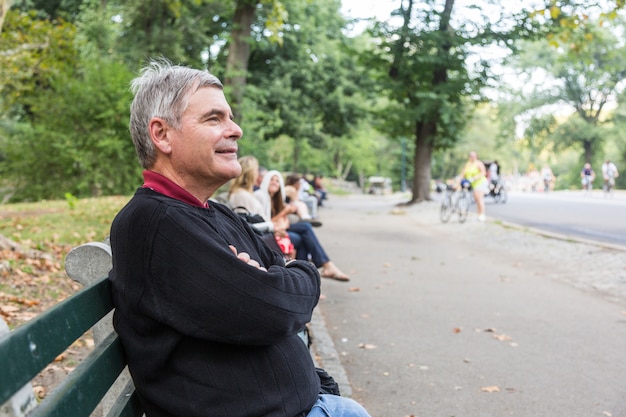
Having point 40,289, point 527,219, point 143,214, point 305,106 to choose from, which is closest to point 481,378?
point 143,214

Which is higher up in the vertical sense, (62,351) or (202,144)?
(202,144)

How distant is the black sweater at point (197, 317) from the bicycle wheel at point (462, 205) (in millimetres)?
17921

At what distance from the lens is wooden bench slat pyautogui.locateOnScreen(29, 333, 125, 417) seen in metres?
1.49

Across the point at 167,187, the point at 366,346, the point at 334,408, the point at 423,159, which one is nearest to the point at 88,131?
the point at 423,159

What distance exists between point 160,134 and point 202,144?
136 millimetres

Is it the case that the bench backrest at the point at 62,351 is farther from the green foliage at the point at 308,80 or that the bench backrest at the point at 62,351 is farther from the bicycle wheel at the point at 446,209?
the green foliage at the point at 308,80

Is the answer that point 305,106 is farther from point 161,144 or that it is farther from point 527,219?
point 161,144

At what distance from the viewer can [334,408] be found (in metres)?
2.24

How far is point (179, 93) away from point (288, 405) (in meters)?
1.01

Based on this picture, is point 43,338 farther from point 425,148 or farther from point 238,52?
point 425,148

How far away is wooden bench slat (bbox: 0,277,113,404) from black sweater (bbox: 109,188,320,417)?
0.13 m

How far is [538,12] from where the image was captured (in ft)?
34.7

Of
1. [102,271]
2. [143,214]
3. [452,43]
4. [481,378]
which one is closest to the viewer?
[143,214]

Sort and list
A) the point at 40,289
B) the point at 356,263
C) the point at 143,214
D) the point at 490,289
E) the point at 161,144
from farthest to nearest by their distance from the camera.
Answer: the point at 356,263 → the point at 490,289 → the point at 40,289 → the point at 161,144 → the point at 143,214
